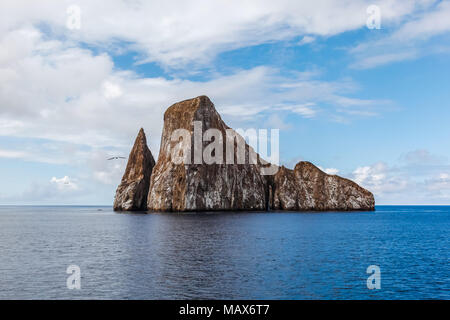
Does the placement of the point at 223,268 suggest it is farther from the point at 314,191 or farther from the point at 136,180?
the point at 314,191

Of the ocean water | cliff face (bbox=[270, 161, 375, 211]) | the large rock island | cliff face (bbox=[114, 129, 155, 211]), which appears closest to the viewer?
the ocean water

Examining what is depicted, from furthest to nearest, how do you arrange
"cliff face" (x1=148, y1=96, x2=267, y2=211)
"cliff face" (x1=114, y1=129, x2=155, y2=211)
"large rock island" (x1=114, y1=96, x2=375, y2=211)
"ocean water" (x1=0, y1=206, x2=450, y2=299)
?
"cliff face" (x1=114, y1=129, x2=155, y2=211)
"large rock island" (x1=114, y1=96, x2=375, y2=211)
"cliff face" (x1=148, y1=96, x2=267, y2=211)
"ocean water" (x1=0, y1=206, x2=450, y2=299)

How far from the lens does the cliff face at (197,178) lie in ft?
515

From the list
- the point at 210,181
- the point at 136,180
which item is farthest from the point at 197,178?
the point at 136,180

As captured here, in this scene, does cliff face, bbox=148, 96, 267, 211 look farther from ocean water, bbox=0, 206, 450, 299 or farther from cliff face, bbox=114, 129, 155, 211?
ocean water, bbox=0, 206, 450, 299

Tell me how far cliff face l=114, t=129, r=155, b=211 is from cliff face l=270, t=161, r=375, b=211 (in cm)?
6574

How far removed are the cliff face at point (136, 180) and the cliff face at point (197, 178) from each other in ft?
59.4

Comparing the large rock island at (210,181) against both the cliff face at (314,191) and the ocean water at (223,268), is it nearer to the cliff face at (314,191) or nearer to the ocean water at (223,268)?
the cliff face at (314,191)

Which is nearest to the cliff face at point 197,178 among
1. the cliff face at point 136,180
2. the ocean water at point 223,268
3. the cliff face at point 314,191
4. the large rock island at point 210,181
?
the large rock island at point 210,181

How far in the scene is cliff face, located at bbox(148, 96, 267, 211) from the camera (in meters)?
157

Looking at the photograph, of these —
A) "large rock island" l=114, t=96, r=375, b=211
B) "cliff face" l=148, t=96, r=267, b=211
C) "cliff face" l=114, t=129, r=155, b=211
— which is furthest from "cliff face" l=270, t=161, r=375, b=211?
"cliff face" l=114, t=129, r=155, b=211

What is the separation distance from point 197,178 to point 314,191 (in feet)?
211

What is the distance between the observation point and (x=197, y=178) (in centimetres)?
15712
